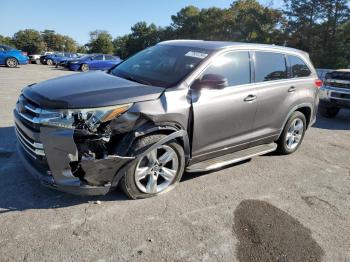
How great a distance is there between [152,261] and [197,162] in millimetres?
1703

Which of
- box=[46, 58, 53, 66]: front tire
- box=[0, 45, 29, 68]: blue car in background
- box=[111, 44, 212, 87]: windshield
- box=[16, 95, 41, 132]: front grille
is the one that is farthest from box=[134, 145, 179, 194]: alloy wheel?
box=[46, 58, 53, 66]: front tire

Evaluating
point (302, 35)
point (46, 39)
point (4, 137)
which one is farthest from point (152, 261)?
point (46, 39)

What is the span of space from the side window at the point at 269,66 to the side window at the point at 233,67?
23cm

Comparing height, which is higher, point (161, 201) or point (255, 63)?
point (255, 63)

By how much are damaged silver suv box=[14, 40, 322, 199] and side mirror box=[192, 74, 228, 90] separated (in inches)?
0.5

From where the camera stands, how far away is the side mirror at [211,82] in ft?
13.2

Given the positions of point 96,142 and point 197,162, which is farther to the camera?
point 197,162

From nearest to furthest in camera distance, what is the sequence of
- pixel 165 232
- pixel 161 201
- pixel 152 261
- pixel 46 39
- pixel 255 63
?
pixel 152 261, pixel 165 232, pixel 161 201, pixel 255 63, pixel 46 39

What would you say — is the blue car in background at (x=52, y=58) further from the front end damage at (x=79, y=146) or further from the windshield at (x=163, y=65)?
the front end damage at (x=79, y=146)

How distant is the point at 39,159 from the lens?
3.48 meters

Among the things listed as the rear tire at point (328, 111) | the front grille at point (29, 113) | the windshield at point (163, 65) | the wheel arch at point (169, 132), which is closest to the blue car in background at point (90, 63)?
the rear tire at point (328, 111)

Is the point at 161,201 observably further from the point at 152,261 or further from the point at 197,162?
the point at 152,261

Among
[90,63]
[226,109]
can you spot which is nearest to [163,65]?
[226,109]

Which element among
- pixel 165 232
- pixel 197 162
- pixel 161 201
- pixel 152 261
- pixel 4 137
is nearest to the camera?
pixel 152 261
